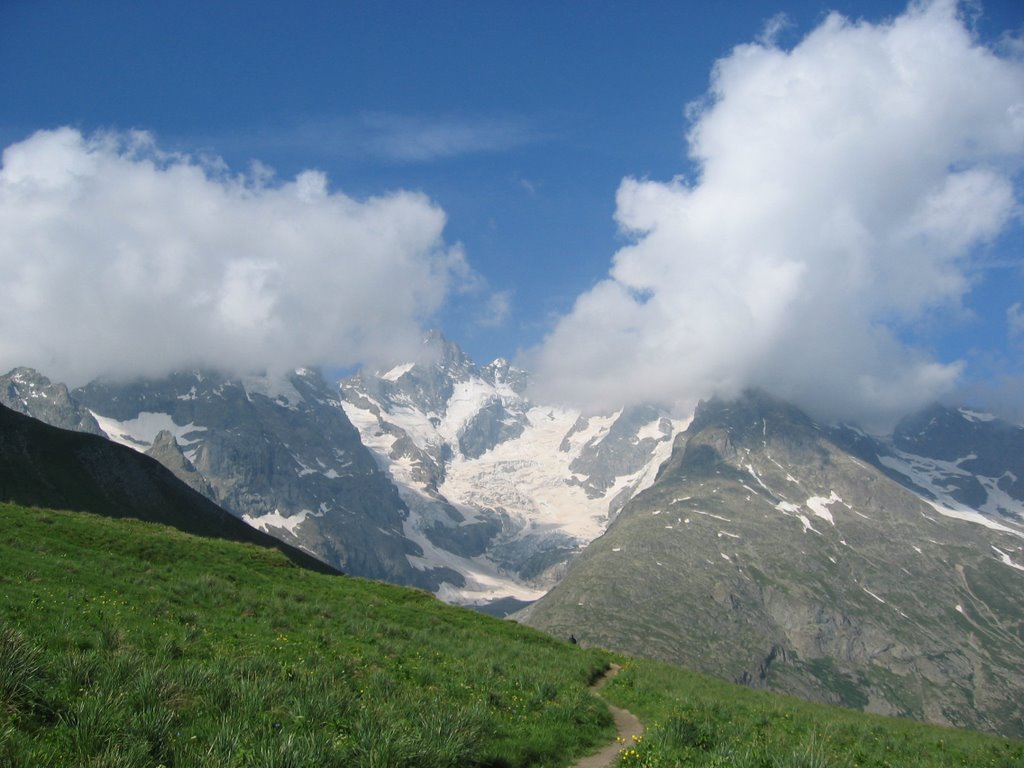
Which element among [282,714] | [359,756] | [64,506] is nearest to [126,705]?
[282,714]

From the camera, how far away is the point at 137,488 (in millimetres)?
153375

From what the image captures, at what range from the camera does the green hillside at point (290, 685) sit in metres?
12.0

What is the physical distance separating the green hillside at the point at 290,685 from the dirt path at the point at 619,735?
1.58ft

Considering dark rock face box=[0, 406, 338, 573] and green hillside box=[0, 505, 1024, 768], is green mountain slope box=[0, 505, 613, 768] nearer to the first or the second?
green hillside box=[0, 505, 1024, 768]

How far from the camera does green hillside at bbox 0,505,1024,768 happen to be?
1202 cm

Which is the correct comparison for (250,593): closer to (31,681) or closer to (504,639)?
(504,639)

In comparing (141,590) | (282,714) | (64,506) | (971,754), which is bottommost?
(64,506)

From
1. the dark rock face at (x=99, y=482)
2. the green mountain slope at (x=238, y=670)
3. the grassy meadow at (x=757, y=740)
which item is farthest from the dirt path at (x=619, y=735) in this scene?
the dark rock face at (x=99, y=482)

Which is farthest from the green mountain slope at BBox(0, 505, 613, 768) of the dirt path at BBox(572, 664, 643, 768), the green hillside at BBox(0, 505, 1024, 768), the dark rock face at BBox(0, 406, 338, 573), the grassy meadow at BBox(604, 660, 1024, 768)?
the dark rock face at BBox(0, 406, 338, 573)

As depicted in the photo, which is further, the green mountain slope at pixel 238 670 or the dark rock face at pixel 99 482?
the dark rock face at pixel 99 482

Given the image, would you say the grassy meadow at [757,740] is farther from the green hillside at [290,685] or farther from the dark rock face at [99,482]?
the dark rock face at [99,482]

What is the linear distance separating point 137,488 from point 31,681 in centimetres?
15847

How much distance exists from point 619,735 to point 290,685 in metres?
10.8

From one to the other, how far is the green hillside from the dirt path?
483 mm
